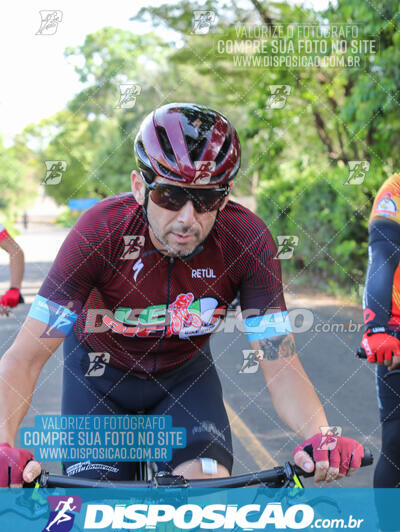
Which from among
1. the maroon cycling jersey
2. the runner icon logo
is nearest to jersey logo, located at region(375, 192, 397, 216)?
the maroon cycling jersey

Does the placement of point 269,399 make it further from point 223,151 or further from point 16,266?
point 223,151

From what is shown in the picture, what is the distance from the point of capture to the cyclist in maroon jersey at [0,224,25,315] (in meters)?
5.13

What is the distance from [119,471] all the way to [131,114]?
109 ft

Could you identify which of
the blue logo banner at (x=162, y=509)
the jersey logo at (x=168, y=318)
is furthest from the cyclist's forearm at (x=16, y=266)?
the blue logo banner at (x=162, y=509)

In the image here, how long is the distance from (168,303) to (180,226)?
403 mm

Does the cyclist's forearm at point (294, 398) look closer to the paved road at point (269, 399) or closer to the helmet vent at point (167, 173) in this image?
the helmet vent at point (167, 173)

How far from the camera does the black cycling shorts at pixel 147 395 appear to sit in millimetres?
2695

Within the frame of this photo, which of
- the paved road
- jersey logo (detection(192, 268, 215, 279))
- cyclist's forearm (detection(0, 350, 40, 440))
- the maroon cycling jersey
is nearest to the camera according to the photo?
cyclist's forearm (detection(0, 350, 40, 440))

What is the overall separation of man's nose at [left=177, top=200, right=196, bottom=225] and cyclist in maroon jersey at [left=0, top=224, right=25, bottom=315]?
2.99 meters

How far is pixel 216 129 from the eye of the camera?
99.0 inches

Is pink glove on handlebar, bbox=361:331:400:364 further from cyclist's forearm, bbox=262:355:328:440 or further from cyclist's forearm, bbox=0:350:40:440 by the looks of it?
cyclist's forearm, bbox=0:350:40:440

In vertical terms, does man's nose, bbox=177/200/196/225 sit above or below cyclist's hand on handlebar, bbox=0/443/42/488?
above

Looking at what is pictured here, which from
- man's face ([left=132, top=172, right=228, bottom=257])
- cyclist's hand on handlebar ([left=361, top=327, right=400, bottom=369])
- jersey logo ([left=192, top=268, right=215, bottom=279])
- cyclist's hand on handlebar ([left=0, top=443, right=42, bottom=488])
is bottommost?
cyclist's hand on handlebar ([left=361, top=327, right=400, bottom=369])

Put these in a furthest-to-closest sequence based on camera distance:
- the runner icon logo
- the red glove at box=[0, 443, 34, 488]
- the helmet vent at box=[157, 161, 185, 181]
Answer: the helmet vent at box=[157, 161, 185, 181], the runner icon logo, the red glove at box=[0, 443, 34, 488]
